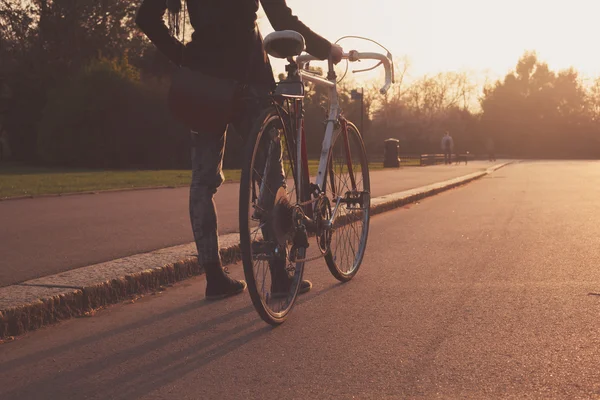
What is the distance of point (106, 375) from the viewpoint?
327 centimetres

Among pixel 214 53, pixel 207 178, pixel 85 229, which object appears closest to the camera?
pixel 214 53

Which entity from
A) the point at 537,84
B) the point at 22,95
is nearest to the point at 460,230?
the point at 22,95

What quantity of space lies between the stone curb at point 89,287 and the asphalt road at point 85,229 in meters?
0.37

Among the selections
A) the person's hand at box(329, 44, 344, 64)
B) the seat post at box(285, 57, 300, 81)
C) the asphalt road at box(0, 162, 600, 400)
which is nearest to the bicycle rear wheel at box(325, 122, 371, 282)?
the asphalt road at box(0, 162, 600, 400)

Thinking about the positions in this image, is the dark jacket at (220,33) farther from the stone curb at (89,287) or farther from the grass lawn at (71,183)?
the grass lawn at (71,183)

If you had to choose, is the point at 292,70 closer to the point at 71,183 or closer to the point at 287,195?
the point at 287,195

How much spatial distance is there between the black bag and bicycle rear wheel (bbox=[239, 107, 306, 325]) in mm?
249

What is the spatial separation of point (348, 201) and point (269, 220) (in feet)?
4.74

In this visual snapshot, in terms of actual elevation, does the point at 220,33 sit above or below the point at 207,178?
above

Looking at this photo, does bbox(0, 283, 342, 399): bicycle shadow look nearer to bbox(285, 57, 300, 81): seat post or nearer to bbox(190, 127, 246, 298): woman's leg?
bbox(190, 127, 246, 298): woman's leg

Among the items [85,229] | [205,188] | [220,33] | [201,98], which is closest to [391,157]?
[85,229]

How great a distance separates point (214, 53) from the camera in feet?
13.8

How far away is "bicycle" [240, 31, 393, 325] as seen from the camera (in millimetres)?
3863

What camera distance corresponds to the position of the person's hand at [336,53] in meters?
4.77
